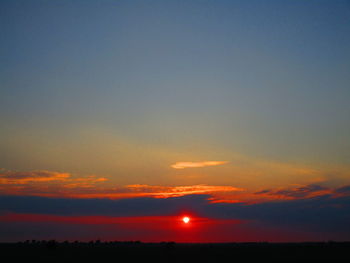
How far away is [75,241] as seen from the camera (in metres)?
157

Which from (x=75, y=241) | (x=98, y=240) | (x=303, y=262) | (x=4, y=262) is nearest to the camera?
(x=4, y=262)

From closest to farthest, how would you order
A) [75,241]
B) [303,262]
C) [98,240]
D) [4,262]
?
[4,262] → [303,262] → [98,240] → [75,241]

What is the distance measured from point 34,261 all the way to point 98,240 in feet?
322

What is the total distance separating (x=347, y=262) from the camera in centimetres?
4950

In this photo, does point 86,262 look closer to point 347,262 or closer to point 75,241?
point 347,262

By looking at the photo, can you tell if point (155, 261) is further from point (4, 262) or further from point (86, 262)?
point (4, 262)

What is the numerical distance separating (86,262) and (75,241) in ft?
374

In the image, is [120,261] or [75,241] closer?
[120,261]

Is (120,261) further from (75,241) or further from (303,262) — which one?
(75,241)

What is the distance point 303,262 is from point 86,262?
89.2 feet

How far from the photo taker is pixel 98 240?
145500mm

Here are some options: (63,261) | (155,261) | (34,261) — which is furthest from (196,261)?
(34,261)

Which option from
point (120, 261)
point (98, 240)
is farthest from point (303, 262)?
point (98, 240)

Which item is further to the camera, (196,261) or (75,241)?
(75,241)
